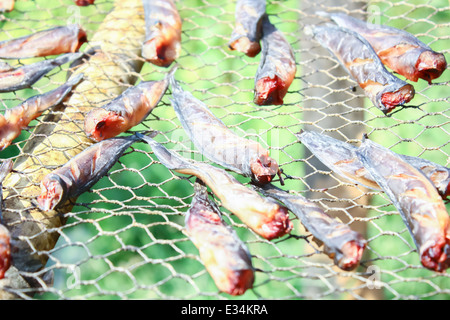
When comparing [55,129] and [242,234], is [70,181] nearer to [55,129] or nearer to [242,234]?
[55,129]

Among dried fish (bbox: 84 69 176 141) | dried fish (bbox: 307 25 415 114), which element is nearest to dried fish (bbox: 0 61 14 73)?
dried fish (bbox: 84 69 176 141)

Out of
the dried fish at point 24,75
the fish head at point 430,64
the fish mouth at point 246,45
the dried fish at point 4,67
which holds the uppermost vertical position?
the fish head at point 430,64

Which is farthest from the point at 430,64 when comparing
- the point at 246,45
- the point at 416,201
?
the point at 246,45

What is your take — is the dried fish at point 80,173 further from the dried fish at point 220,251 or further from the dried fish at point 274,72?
the dried fish at point 274,72

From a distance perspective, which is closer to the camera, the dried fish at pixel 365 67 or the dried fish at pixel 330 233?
the dried fish at pixel 330 233

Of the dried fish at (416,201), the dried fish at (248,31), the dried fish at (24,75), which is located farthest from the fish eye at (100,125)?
the dried fish at (416,201)

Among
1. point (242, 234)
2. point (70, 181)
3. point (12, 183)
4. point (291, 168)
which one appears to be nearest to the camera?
point (70, 181)
